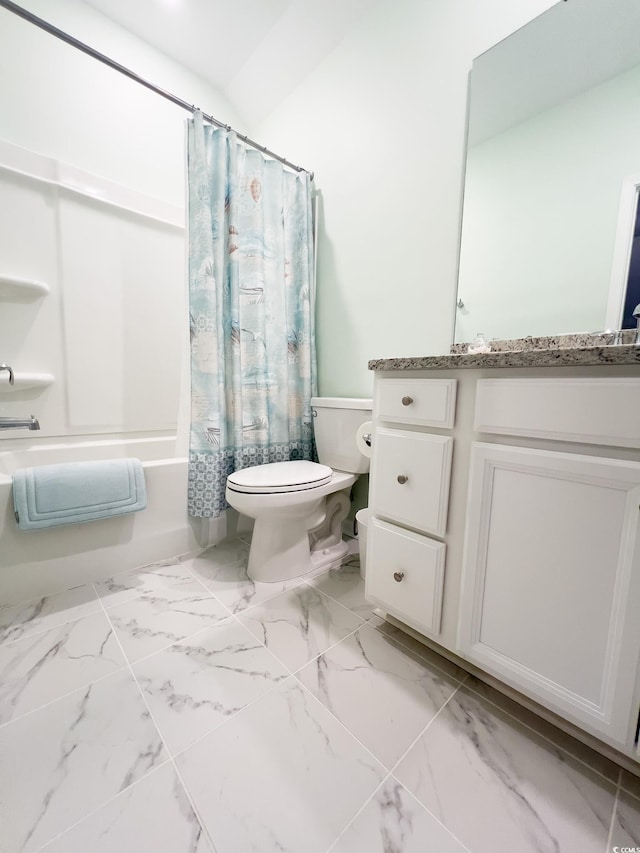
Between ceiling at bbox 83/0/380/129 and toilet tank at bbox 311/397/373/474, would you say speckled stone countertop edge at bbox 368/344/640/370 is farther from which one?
ceiling at bbox 83/0/380/129

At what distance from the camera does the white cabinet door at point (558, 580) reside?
1.85 ft

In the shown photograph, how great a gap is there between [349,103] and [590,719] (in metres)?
2.25

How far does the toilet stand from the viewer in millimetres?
1174

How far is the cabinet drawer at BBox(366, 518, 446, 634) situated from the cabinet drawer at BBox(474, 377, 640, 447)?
1.11ft

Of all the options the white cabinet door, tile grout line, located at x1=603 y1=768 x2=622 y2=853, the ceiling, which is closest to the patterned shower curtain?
the ceiling

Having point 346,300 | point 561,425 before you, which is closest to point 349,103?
point 346,300

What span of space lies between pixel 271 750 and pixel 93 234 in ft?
7.10

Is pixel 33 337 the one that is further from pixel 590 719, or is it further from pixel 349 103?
pixel 590 719

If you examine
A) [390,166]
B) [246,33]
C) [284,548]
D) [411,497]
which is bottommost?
[284,548]

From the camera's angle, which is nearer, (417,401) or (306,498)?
(417,401)

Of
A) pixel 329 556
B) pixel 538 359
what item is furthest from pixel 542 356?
pixel 329 556

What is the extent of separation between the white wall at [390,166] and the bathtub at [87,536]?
2.99ft

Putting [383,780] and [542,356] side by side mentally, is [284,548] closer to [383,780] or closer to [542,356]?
[383,780]

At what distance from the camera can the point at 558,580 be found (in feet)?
2.07
